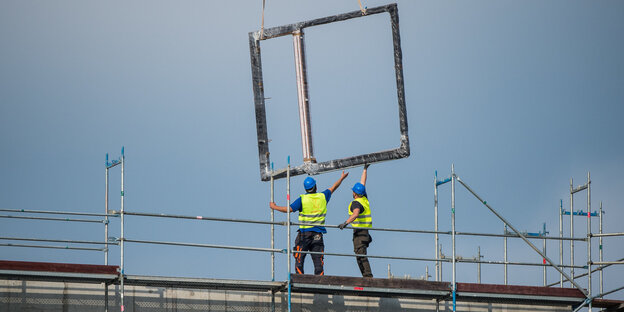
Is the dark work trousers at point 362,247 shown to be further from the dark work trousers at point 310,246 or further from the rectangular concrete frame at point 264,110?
the rectangular concrete frame at point 264,110

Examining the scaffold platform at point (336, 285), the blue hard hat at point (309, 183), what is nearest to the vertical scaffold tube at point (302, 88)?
the blue hard hat at point (309, 183)

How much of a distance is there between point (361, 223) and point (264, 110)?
10.0ft

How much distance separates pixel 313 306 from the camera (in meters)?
20.6

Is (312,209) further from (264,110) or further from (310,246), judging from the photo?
(264,110)

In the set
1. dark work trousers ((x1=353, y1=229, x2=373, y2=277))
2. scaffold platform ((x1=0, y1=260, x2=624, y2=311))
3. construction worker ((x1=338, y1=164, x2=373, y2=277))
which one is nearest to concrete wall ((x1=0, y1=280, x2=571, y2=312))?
scaffold platform ((x1=0, y1=260, x2=624, y2=311))

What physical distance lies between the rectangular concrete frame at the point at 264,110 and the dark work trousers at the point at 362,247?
1.49m

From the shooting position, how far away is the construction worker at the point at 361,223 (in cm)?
2139

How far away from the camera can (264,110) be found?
893 inches

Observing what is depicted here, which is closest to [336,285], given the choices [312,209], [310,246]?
[310,246]

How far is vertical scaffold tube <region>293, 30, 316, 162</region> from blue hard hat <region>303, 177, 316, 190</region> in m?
1.15

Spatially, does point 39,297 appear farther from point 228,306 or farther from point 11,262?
point 228,306

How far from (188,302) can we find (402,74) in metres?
6.32

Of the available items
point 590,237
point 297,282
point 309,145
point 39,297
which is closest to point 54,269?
point 39,297

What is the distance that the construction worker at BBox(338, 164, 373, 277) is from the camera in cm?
2139
